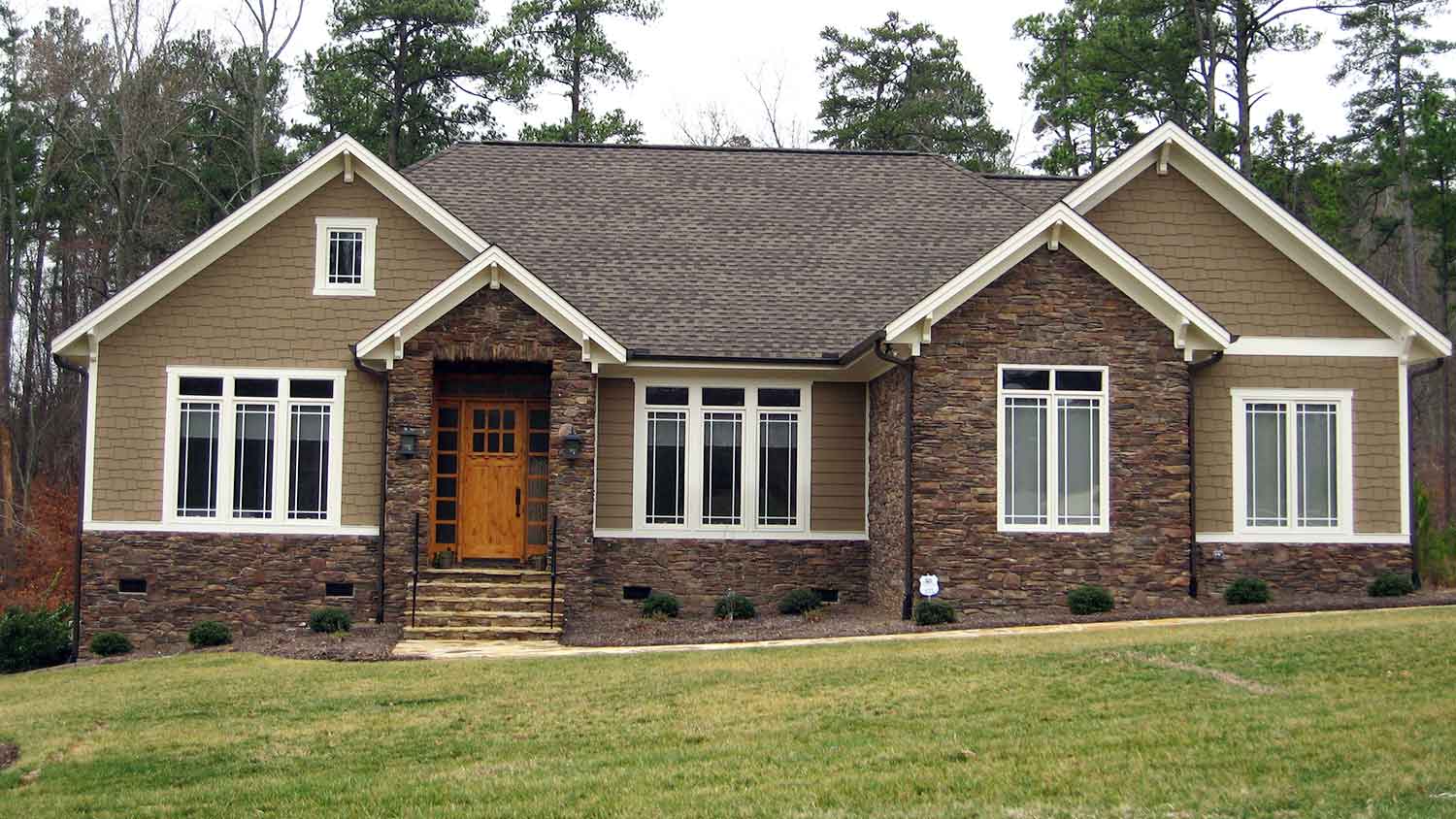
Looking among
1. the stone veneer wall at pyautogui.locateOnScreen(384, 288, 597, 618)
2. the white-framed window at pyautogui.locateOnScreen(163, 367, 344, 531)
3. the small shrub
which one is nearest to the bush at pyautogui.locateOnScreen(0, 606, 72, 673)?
the white-framed window at pyautogui.locateOnScreen(163, 367, 344, 531)

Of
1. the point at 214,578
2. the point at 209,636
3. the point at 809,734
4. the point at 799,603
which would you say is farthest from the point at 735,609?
the point at 809,734

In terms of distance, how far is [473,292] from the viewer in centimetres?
1758

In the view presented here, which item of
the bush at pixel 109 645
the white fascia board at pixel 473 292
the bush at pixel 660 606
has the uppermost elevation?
the white fascia board at pixel 473 292

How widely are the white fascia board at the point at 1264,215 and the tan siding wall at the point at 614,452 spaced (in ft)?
20.3

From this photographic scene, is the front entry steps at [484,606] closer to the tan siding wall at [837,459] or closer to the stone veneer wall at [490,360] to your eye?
the stone veneer wall at [490,360]

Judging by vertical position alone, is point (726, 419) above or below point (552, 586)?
above

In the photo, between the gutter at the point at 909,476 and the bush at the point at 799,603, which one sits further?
the bush at the point at 799,603

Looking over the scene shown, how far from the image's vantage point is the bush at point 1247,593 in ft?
56.7

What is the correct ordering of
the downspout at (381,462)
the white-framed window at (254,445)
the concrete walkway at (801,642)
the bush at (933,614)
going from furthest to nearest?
the white-framed window at (254,445) < the downspout at (381,462) < the bush at (933,614) < the concrete walkway at (801,642)

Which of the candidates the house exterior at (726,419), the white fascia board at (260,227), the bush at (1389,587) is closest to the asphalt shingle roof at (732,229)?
the house exterior at (726,419)

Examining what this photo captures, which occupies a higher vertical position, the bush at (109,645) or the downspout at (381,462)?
the downspout at (381,462)

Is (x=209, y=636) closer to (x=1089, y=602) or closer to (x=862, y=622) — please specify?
(x=862, y=622)

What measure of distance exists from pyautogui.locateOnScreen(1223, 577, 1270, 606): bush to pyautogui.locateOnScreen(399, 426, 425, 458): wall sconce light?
976 centimetres

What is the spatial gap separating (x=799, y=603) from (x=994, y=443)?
333 cm
